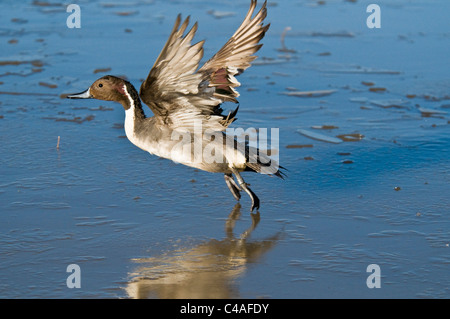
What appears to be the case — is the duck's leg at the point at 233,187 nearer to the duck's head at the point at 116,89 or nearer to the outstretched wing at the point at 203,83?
the outstretched wing at the point at 203,83

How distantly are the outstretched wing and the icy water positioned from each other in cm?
67

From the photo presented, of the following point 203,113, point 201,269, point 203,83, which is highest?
point 203,83

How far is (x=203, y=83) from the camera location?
5332 millimetres

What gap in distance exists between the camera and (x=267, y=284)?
418cm

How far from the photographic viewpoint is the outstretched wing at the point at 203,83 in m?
5.06

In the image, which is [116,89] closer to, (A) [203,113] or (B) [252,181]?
(A) [203,113]

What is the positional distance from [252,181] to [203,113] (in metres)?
0.92

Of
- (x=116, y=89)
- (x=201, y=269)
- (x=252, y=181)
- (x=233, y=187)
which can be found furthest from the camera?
(x=252, y=181)

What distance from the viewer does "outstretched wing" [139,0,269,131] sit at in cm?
506

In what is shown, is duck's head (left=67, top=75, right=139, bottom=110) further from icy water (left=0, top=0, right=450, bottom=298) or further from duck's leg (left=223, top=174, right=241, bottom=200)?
duck's leg (left=223, top=174, right=241, bottom=200)

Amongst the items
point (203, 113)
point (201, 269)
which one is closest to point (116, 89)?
point (203, 113)

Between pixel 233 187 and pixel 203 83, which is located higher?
pixel 203 83

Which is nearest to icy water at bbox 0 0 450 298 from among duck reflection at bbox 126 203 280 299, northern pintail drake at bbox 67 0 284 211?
duck reflection at bbox 126 203 280 299
